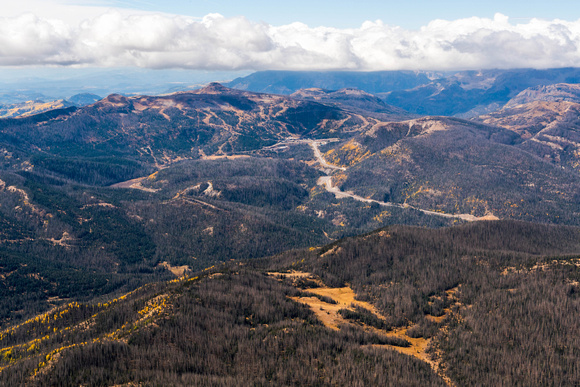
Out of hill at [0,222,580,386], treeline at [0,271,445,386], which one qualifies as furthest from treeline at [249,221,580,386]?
treeline at [0,271,445,386]

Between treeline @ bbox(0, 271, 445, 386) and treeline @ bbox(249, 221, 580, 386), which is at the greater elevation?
treeline @ bbox(0, 271, 445, 386)

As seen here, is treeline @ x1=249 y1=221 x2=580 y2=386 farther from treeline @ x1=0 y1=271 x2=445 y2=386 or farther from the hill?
treeline @ x1=0 y1=271 x2=445 y2=386

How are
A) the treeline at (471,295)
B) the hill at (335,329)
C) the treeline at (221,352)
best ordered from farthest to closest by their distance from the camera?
the treeline at (471,295), the hill at (335,329), the treeline at (221,352)

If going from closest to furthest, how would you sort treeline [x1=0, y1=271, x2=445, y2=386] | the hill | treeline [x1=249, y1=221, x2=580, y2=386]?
treeline [x1=0, y1=271, x2=445, y2=386]
the hill
treeline [x1=249, y1=221, x2=580, y2=386]

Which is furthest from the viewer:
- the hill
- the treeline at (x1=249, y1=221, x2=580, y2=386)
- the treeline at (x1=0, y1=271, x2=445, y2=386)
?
the treeline at (x1=249, y1=221, x2=580, y2=386)

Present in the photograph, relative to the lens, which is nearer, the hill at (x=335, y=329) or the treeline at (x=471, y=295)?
the hill at (x=335, y=329)

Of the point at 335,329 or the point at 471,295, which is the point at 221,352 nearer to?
the point at 335,329

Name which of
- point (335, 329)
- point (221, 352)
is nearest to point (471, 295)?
point (335, 329)

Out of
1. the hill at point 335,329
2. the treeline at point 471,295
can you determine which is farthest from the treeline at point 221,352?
the treeline at point 471,295

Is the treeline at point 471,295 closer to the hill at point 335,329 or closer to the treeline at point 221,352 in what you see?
the hill at point 335,329

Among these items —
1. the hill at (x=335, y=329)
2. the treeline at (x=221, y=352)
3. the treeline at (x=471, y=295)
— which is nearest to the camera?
the treeline at (x=221, y=352)

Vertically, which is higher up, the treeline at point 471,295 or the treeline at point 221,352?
the treeline at point 221,352

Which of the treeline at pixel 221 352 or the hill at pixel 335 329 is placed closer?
the treeline at pixel 221 352
